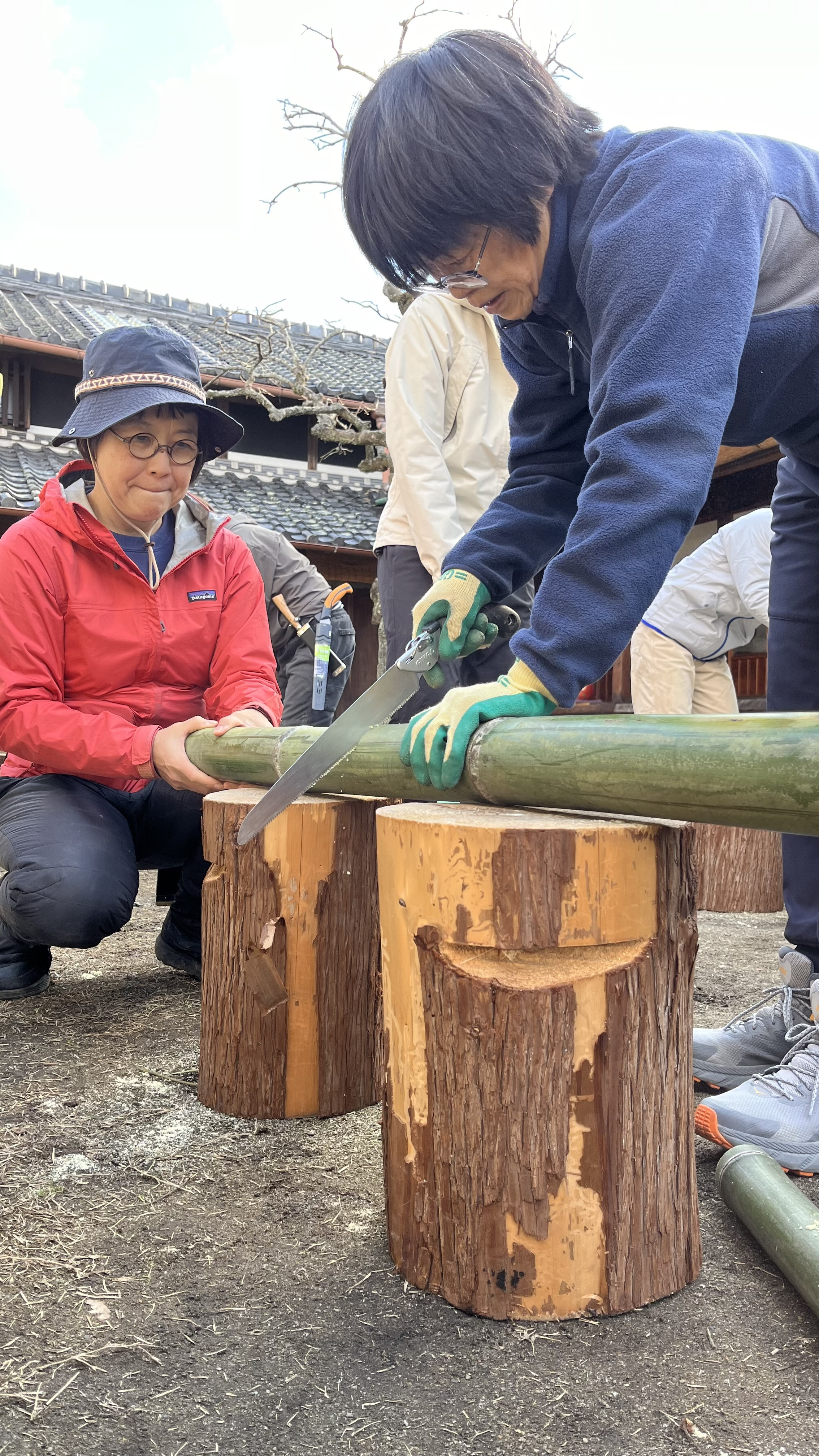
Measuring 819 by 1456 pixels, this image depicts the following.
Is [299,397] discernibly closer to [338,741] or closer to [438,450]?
[438,450]

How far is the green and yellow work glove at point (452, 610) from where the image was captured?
2.11m

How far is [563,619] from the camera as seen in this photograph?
60.3 inches

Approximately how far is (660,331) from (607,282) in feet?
0.54

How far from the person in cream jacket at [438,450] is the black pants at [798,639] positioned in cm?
103

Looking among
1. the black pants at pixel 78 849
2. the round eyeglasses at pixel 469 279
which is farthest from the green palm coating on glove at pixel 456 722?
the black pants at pixel 78 849

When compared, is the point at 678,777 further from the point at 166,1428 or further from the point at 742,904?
the point at 742,904

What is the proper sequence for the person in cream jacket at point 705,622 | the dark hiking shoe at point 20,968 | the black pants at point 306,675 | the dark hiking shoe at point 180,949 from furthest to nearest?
the black pants at point 306,675
the person in cream jacket at point 705,622
the dark hiking shoe at point 180,949
the dark hiking shoe at point 20,968

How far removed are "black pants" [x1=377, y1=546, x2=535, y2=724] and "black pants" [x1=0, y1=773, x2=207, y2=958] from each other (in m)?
0.92

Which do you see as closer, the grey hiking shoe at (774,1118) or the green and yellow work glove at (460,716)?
the green and yellow work glove at (460,716)

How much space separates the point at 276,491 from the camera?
579 inches

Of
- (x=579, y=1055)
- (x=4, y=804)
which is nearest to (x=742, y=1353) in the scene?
(x=579, y=1055)

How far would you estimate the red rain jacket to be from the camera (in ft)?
8.96

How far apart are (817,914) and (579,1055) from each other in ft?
3.80

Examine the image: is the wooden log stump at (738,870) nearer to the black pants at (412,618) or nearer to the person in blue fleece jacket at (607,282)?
the black pants at (412,618)
